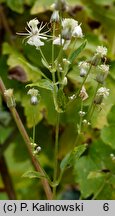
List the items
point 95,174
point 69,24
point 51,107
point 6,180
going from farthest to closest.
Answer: point 6,180
point 51,107
point 95,174
point 69,24

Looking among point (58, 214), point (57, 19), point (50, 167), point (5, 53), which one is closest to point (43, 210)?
point (58, 214)

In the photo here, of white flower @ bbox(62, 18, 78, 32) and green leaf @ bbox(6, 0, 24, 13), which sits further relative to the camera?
green leaf @ bbox(6, 0, 24, 13)

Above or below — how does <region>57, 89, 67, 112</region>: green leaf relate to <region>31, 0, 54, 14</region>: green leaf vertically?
below

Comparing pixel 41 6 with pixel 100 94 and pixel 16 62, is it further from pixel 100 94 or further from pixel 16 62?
pixel 100 94

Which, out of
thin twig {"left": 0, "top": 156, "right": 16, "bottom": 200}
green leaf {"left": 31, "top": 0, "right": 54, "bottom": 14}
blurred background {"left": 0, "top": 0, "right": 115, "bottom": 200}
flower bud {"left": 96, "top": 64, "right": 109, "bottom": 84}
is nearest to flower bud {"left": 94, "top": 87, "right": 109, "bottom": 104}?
flower bud {"left": 96, "top": 64, "right": 109, "bottom": 84}

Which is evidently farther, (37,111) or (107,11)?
(107,11)

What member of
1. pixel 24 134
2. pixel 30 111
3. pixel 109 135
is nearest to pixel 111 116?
pixel 109 135

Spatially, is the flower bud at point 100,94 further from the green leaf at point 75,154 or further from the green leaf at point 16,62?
the green leaf at point 16,62

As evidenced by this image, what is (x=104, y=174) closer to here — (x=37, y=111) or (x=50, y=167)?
(x=37, y=111)

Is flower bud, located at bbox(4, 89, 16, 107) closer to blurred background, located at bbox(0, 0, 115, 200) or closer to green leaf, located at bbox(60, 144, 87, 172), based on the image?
green leaf, located at bbox(60, 144, 87, 172)
